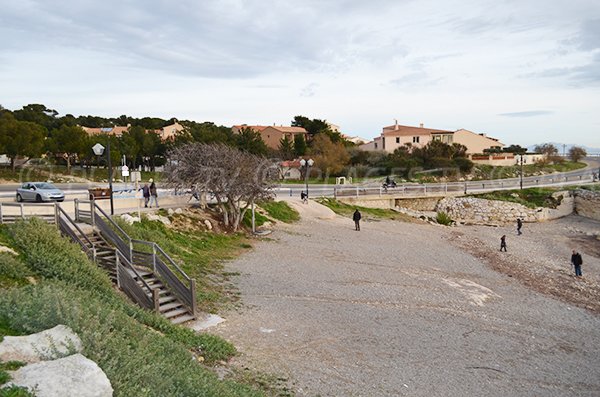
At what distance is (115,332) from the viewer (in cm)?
804

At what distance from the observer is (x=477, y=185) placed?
5153cm

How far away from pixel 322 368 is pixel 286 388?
1407 mm

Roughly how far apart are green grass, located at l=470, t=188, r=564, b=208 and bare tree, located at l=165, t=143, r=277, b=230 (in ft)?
89.6

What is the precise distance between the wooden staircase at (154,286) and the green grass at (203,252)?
2.83 feet

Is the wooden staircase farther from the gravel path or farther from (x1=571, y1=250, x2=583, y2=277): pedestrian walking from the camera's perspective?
(x1=571, y1=250, x2=583, y2=277): pedestrian walking

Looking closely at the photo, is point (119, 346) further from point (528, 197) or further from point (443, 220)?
point (528, 197)

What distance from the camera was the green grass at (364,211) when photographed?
1462 inches

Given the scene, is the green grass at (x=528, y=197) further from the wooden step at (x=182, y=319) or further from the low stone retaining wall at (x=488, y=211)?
the wooden step at (x=182, y=319)

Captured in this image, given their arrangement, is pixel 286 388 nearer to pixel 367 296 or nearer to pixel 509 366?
pixel 509 366

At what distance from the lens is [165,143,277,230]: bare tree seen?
24.8 m

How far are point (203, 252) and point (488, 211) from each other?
30137mm

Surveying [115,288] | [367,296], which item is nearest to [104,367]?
[115,288]

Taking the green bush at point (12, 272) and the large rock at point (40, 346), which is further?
the green bush at point (12, 272)

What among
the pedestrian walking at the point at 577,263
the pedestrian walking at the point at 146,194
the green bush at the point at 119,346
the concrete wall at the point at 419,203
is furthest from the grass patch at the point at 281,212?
the green bush at the point at 119,346
